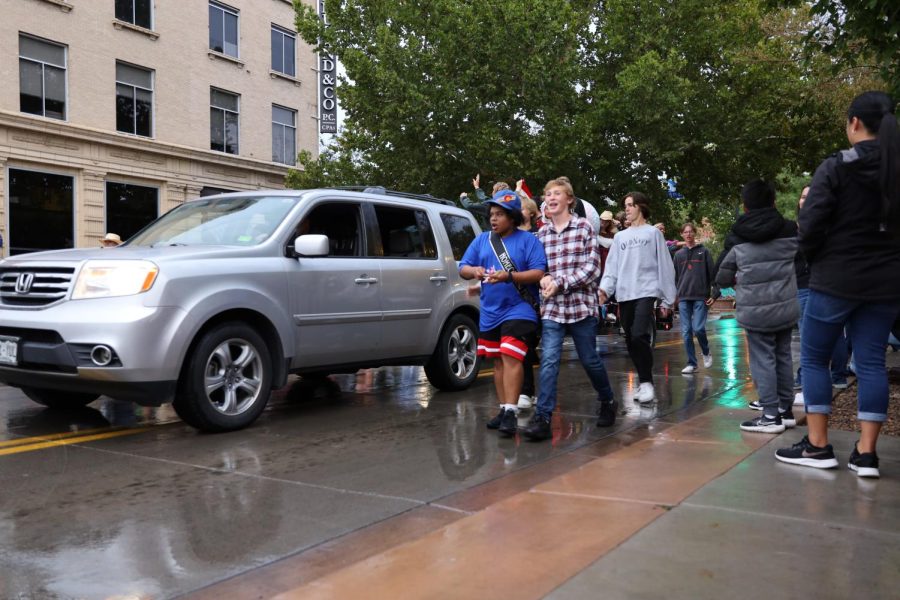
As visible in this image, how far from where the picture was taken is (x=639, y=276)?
24.0 feet

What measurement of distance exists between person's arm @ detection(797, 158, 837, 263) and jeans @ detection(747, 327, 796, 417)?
62.7 inches

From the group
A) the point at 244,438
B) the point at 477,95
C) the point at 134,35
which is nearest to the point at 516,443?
the point at 244,438

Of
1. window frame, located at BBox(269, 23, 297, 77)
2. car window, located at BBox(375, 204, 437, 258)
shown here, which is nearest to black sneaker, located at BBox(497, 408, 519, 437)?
car window, located at BBox(375, 204, 437, 258)

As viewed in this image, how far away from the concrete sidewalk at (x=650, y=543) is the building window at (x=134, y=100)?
845 inches

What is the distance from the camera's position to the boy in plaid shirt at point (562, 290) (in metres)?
5.85

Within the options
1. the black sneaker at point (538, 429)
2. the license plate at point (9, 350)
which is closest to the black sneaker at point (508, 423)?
the black sneaker at point (538, 429)

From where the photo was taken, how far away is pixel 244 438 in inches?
231

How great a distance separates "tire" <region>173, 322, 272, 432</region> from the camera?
569cm

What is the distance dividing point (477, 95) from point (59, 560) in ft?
54.1

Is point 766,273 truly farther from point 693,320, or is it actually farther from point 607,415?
point 693,320

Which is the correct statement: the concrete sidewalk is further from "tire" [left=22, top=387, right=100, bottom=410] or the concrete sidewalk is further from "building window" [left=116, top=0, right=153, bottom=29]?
"building window" [left=116, top=0, right=153, bottom=29]

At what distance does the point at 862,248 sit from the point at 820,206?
0.31 meters

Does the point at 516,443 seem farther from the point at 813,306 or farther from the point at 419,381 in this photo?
the point at 419,381

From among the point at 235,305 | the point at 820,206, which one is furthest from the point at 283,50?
the point at 820,206
